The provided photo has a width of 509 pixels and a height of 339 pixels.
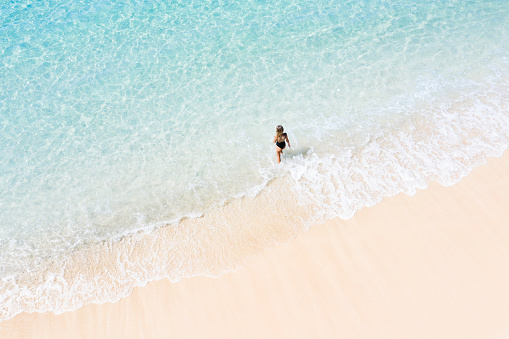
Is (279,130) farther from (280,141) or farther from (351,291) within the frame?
(351,291)

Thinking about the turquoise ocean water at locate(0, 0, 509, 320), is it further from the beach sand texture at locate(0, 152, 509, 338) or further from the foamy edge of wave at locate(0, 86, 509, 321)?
the beach sand texture at locate(0, 152, 509, 338)

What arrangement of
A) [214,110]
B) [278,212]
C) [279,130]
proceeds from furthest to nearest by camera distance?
1. [214,110]
2. [279,130]
3. [278,212]

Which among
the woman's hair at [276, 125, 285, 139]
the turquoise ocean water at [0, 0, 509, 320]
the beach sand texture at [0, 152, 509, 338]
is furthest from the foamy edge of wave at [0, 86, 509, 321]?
the woman's hair at [276, 125, 285, 139]

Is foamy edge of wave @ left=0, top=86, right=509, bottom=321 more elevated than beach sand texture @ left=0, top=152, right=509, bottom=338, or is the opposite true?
foamy edge of wave @ left=0, top=86, right=509, bottom=321

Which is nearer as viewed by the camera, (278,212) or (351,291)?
(351,291)

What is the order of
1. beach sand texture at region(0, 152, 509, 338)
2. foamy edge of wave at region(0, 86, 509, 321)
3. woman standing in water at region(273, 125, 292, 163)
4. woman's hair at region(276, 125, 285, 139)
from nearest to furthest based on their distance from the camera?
beach sand texture at region(0, 152, 509, 338), foamy edge of wave at region(0, 86, 509, 321), woman's hair at region(276, 125, 285, 139), woman standing in water at region(273, 125, 292, 163)

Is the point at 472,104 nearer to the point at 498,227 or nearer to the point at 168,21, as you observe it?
the point at 498,227

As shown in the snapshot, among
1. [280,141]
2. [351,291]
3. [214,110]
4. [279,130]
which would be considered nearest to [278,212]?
[280,141]

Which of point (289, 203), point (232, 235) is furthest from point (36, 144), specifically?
point (289, 203)
